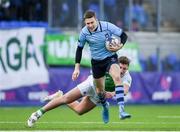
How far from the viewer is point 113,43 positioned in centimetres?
1603

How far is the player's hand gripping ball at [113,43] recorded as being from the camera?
1603 centimetres

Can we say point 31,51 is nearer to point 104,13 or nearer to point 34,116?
point 104,13

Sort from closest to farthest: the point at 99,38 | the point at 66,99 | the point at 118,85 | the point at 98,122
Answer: the point at 118,85
the point at 99,38
the point at 66,99
the point at 98,122

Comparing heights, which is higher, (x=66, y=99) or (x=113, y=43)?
(x=113, y=43)

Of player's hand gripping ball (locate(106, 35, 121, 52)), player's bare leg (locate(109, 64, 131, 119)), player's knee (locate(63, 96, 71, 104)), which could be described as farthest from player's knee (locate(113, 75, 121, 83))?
player's knee (locate(63, 96, 71, 104))

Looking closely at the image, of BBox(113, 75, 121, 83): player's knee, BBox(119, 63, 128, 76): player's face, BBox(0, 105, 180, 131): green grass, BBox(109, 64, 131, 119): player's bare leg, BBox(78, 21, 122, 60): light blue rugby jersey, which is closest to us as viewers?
BBox(109, 64, 131, 119): player's bare leg

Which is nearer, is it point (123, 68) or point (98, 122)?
point (123, 68)

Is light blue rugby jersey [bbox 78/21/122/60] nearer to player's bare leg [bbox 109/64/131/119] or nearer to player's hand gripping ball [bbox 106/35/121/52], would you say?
player's hand gripping ball [bbox 106/35/121/52]

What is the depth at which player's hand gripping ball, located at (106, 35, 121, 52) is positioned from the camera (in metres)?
16.0

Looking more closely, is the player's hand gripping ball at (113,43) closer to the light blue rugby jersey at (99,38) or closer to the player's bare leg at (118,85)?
the light blue rugby jersey at (99,38)

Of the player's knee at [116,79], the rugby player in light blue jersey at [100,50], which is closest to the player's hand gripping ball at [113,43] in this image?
the rugby player in light blue jersey at [100,50]

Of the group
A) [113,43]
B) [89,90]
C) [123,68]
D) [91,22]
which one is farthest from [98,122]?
[91,22]

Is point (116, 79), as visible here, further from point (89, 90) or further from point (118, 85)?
point (89, 90)

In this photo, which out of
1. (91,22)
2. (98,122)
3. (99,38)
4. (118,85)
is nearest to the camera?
(118,85)
